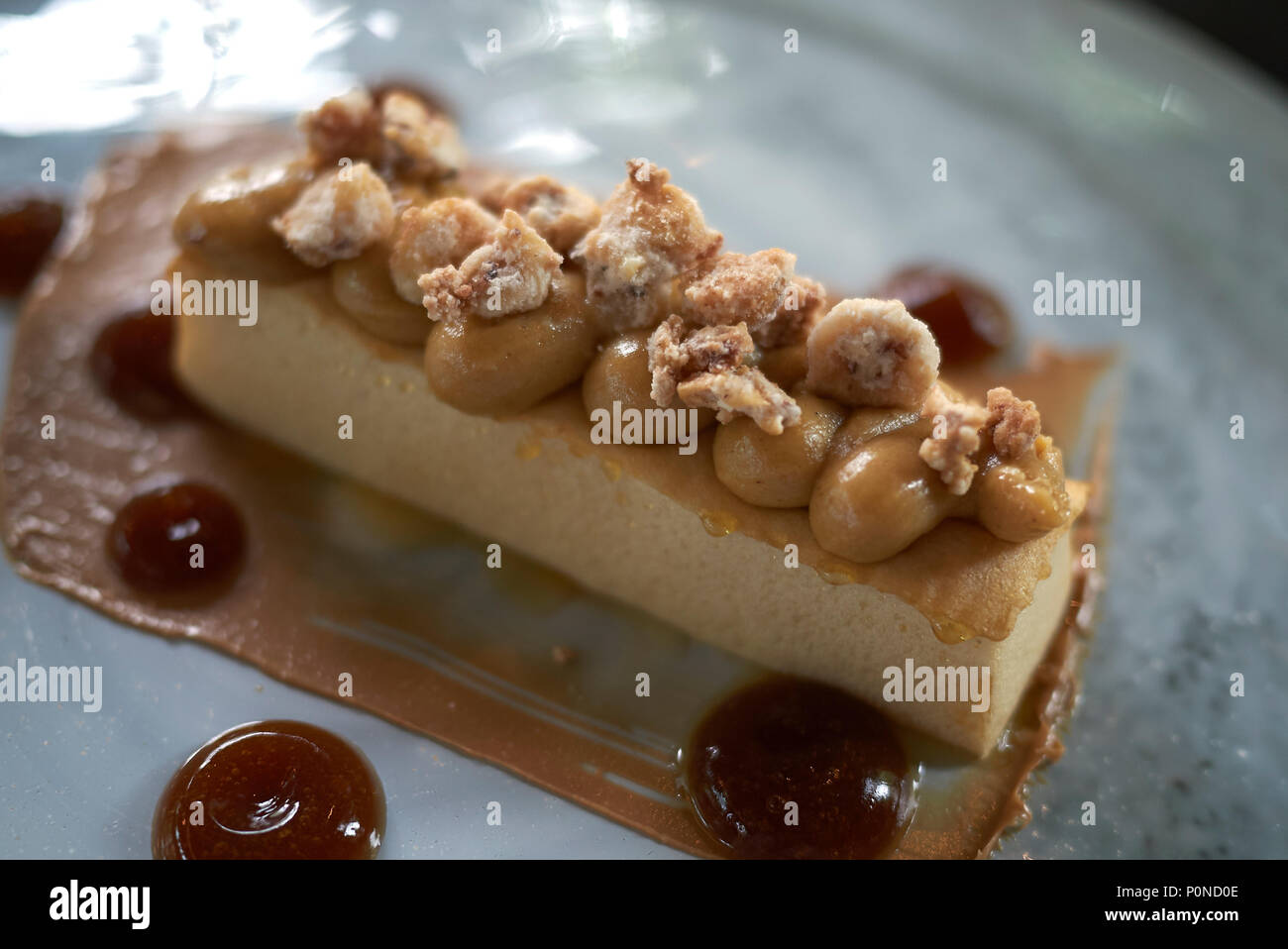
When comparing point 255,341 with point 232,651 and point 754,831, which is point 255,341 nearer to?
point 232,651

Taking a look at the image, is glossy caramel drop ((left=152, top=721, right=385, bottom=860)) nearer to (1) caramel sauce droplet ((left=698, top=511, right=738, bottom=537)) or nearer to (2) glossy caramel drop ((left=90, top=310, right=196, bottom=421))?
(1) caramel sauce droplet ((left=698, top=511, right=738, bottom=537))

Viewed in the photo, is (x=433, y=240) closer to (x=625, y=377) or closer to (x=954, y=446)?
(x=625, y=377)

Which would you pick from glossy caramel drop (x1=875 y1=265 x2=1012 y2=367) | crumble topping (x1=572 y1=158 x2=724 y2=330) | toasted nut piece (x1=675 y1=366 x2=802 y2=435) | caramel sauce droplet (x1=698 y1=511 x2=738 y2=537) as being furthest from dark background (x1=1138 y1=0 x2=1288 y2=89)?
caramel sauce droplet (x1=698 y1=511 x2=738 y2=537)

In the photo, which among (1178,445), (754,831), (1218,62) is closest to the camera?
(754,831)

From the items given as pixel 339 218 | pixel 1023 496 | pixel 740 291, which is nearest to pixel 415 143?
pixel 339 218

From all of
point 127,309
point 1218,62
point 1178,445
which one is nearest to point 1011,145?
point 1218,62

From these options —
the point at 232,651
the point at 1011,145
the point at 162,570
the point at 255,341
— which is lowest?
the point at 232,651

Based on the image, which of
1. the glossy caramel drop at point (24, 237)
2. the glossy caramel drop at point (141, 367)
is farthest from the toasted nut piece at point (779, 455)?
the glossy caramel drop at point (24, 237)
